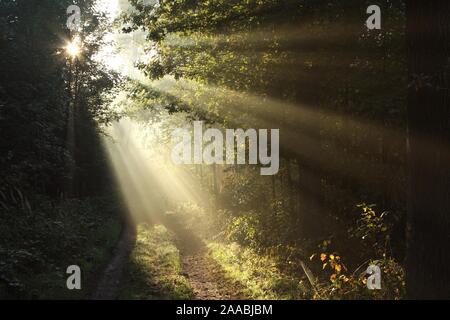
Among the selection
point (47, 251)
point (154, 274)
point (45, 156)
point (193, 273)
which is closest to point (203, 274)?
point (193, 273)

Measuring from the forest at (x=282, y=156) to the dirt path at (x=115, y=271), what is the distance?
0.25ft

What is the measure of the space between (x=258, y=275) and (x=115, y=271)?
4.72m

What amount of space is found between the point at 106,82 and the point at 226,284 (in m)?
24.0

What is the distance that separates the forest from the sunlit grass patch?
8 cm

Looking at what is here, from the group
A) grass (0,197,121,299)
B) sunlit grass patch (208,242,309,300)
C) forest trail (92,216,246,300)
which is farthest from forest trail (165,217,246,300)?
grass (0,197,121,299)

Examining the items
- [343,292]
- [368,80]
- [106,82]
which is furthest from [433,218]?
[106,82]

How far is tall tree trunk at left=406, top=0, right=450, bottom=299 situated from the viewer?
6.46 metres

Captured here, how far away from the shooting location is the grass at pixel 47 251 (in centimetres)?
1058

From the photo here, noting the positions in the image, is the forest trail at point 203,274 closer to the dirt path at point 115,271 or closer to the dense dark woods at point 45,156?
the dirt path at point 115,271

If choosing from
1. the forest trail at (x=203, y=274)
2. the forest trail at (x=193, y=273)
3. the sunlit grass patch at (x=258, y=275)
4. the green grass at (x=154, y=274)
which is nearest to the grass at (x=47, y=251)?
the forest trail at (x=193, y=273)

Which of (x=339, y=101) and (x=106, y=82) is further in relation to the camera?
(x=106, y=82)

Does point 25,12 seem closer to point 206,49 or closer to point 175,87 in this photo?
point 175,87

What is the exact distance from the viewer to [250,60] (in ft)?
50.0

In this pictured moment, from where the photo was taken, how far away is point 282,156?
626 inches
